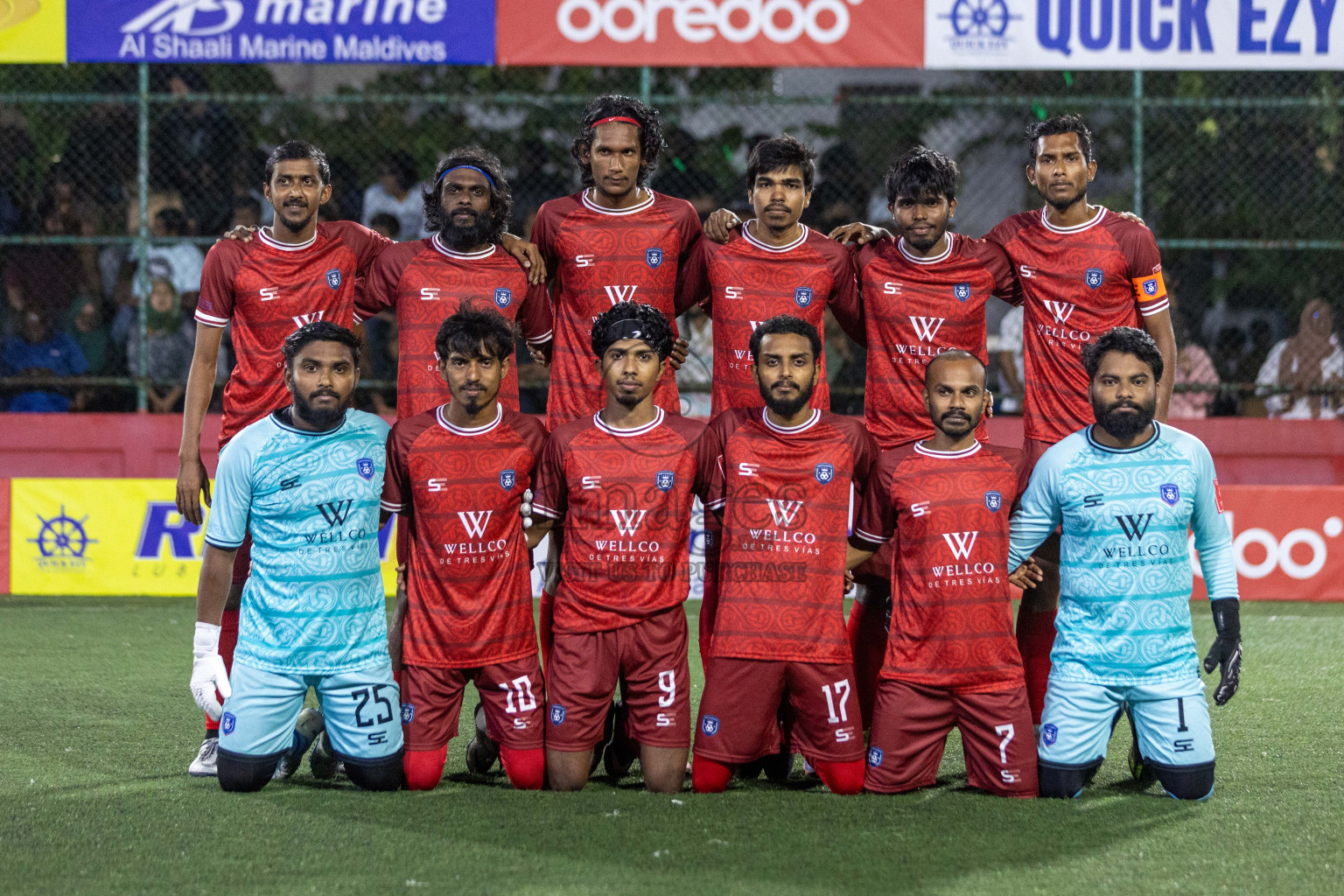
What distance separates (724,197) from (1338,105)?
4.48m

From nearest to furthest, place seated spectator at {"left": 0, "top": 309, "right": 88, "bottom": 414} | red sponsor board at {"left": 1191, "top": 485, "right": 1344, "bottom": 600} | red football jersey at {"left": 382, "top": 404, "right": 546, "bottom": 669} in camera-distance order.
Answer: red football jersey at {"left": 382, "top": 404, "right": 546, "bottom": 669} → red sponsor board at {"left": 1191, "top": 485, "right": 1344, "bottom": 600} → seated spectator at {"left": 0, "top": 309, "right": 88, "bottom": 414}

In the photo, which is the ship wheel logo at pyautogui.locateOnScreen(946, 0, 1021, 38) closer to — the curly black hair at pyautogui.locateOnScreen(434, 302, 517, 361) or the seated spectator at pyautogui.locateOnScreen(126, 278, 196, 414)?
the seated spectator at pyautogui.locateOnScreen(126, 278, 196, 414)

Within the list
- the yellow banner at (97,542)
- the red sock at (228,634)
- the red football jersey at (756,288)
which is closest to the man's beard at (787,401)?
the red football jersey at (756,288)

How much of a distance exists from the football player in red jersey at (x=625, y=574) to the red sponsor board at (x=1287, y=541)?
5277 mm

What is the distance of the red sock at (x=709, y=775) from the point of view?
464cm

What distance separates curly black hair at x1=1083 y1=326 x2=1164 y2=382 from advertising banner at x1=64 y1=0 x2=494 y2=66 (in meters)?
5.61

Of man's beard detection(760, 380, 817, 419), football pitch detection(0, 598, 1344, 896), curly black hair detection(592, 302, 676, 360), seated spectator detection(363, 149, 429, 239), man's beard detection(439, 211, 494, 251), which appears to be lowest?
football pitch detection(0, 598, 1344, 896)

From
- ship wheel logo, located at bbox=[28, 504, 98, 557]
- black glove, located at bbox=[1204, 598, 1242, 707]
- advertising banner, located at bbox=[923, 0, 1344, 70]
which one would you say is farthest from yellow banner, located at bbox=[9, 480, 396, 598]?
black glove, located at bbox=[1204, 598, 1242, 707]

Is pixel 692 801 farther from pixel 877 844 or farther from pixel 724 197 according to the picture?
pixel 724 197

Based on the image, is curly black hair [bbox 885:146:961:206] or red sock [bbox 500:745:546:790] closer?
red sock [bbox 500:745:546:790]

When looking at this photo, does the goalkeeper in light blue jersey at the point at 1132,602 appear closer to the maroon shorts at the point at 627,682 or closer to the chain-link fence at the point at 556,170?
the maroon shorts at the point at 627,682

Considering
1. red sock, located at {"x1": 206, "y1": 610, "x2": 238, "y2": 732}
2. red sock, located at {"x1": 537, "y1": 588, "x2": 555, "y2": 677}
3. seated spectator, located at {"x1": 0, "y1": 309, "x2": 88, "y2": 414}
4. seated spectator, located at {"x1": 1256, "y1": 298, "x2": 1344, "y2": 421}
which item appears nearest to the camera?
red sock, located at {"x1": 537, "y1": 588, "x2": 555, "y2": 677}

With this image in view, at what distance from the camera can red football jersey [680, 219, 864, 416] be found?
5.23 metres

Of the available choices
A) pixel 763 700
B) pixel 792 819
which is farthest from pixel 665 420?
pixel 792 819
